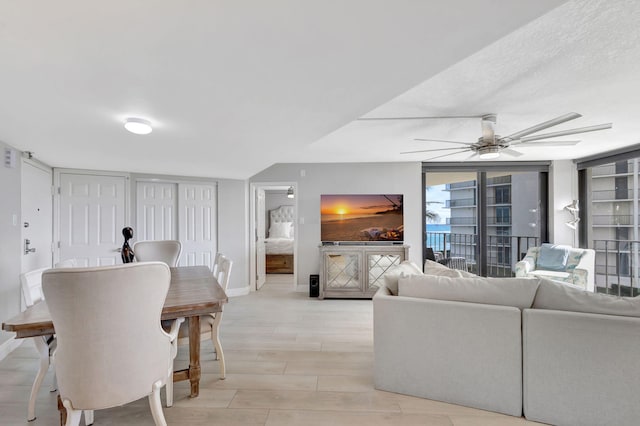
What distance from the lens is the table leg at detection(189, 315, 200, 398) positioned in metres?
2.06

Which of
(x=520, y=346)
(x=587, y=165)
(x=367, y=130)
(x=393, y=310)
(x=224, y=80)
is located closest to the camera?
(x=224, y=80)

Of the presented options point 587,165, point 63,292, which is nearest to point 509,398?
point 63,292

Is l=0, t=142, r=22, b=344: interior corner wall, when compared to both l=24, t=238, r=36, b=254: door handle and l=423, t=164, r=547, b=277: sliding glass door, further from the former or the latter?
l=423, t=164, r=547, b=277: sliding glass door

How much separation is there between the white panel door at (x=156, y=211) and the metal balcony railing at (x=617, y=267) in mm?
6730

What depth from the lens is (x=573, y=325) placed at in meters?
1.71

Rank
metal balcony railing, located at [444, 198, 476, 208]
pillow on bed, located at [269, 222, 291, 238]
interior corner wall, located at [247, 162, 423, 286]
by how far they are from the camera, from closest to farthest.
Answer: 1. interior corner wall, located at [247, 162, 423, 286]
2. metal balcony railing, located at [444, 198, 476, 208]
3. pillow on bed, located at [269, 222, 291, 238]

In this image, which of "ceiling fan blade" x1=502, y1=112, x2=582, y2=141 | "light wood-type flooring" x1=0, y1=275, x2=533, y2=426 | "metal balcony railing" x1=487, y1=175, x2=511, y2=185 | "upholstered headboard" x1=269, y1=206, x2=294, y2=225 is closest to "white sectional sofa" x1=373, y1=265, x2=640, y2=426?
"light wood-type flooring" x1=0, y1=275, x2=533, y2=426

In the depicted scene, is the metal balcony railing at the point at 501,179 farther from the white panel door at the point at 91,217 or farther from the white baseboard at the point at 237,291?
the white panel door at the point at 91,217

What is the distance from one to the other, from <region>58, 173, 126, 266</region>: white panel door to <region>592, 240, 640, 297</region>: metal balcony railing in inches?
288

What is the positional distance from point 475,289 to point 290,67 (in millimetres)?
1783

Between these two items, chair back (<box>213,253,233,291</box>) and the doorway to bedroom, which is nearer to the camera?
chair back (<box>213,253,233,291</box>)

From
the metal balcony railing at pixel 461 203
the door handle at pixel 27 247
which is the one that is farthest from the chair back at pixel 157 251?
the metal balcony railing at pixel 461 203

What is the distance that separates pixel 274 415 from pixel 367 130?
2.71 meters

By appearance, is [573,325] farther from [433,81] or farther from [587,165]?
[587,165]
